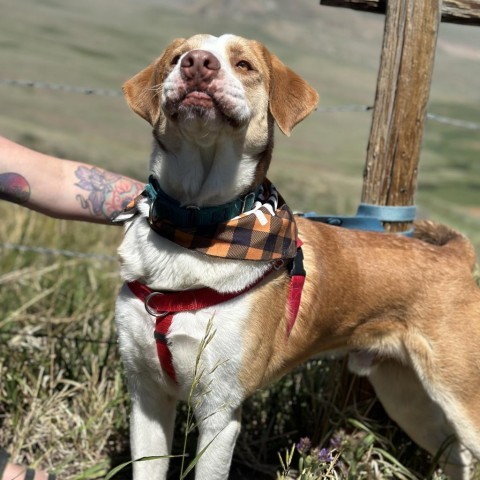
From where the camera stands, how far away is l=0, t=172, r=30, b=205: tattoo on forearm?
10.5 feet

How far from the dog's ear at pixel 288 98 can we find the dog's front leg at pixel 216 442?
3.56 feet

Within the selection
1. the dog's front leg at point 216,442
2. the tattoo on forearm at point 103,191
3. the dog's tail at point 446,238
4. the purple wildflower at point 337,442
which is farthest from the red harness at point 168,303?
the dog's tail at point 446,238

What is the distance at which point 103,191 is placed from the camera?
333 centimetres

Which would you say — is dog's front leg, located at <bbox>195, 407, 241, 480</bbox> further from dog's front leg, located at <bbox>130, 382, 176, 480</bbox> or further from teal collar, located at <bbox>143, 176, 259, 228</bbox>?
teal collar, located at <bbox>143, 176, 259, 228</bbox>

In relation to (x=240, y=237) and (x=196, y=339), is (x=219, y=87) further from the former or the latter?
(x=196, y=339)

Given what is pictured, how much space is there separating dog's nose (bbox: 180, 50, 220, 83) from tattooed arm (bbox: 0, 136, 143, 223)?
0.85 m

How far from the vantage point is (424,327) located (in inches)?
127

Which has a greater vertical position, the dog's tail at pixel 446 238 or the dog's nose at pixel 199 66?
the dog's nose at pixel 199 66

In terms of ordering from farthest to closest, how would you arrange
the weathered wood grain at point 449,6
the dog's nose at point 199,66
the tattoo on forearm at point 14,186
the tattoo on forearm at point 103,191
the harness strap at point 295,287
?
the weathered wood grain at point 449,6 → the tattoo on forearm at point 103,191 → the tattoo on forearm at point 14,186 → the harness strap at point 295,287 → the dog's nose at point 199,66

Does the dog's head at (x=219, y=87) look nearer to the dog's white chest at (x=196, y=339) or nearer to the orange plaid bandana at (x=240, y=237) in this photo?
the orange plaid bandana at (x=240, y=237)

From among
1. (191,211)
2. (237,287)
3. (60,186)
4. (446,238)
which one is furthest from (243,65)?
(446,238)

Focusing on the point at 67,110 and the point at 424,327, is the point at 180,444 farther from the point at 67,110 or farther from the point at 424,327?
the point at 67,110

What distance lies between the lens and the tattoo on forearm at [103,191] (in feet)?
10.8

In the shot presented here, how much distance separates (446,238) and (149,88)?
158 cm
